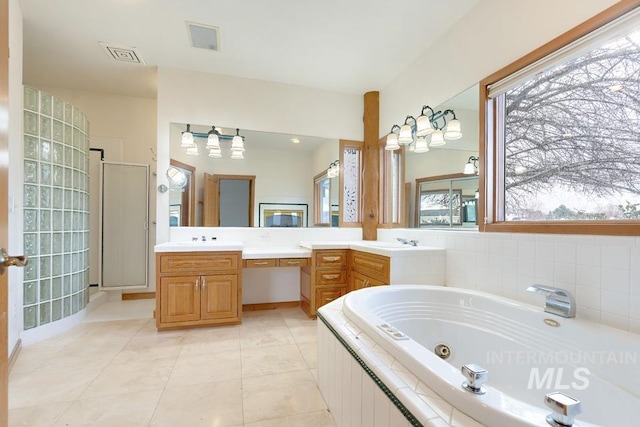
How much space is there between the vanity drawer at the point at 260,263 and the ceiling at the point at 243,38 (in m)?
2.00

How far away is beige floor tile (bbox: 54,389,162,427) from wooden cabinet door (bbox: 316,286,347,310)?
1562 millimetres

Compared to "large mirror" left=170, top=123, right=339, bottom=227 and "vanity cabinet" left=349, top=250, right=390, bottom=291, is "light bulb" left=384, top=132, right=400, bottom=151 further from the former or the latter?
"vanity cabinet" left=349, top=250, right=390, bottom=291

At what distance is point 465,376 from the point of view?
0.84 metres

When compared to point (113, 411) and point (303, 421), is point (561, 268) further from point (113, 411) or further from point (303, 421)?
point (113, 411)

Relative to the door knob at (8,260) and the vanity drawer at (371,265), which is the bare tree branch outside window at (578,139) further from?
the door knob at (8,260)

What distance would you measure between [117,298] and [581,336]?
4381 millimetres

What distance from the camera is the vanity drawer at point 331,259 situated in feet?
9.64

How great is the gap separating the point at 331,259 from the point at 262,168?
1.32 m

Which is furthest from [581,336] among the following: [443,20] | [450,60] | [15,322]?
[15,322]

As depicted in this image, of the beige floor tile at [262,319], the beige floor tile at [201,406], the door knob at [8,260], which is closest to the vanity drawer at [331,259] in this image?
the beige floor tile at [262,319]

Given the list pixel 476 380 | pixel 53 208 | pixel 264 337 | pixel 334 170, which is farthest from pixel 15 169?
pixel 476 380

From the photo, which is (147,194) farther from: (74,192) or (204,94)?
(204,94)

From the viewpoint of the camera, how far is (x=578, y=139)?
62.0 inches

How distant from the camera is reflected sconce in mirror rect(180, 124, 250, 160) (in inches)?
123
